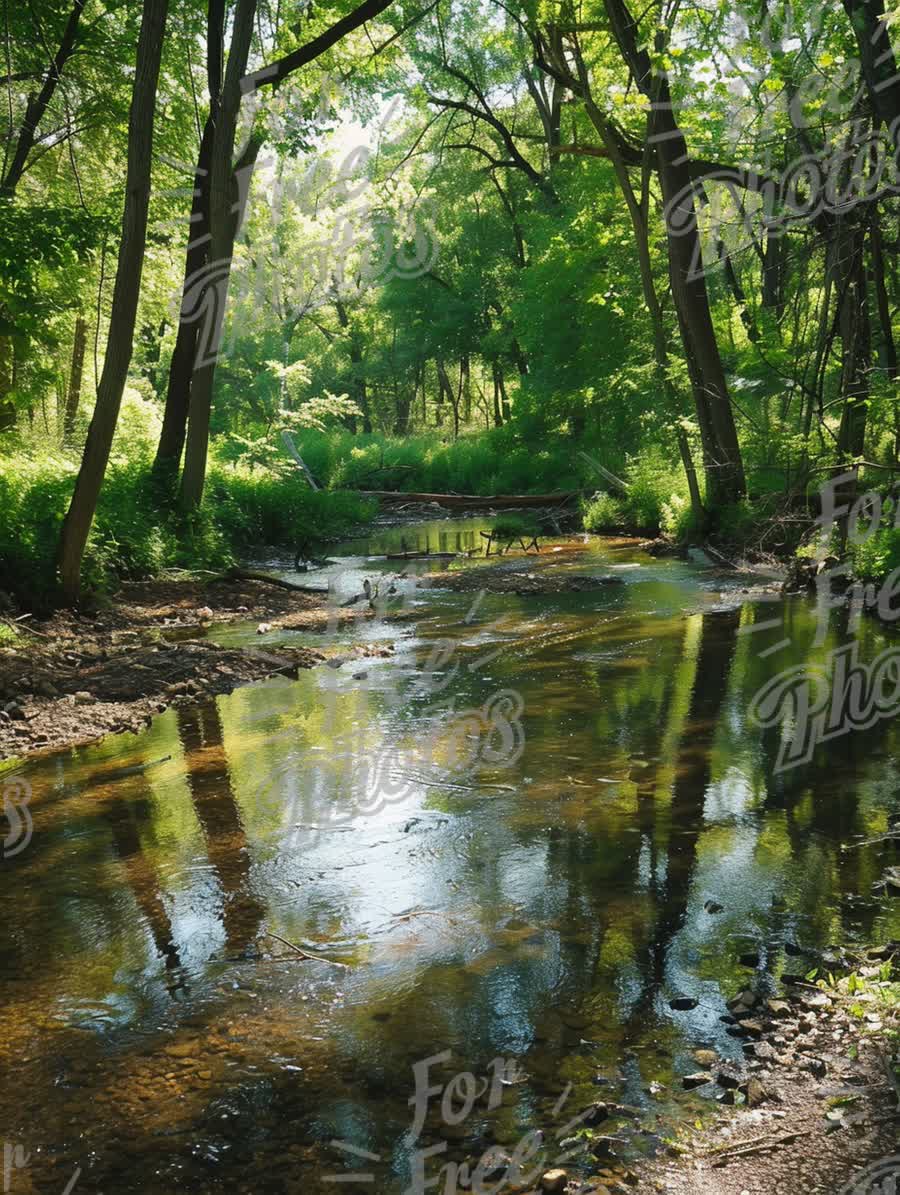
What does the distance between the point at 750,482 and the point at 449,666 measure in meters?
10.0

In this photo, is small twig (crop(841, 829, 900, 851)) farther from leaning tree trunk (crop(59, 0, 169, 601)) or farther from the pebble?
leaning tree trunk (crop(59, 0, 169, 601))

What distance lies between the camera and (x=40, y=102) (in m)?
18.2

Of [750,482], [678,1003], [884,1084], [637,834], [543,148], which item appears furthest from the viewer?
[543,148]

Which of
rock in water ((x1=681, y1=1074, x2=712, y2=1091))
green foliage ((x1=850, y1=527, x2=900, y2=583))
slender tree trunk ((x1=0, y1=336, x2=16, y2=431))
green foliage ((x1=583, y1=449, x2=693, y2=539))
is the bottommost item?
rock in water ((x1=681, y1=1074, x2=712, y2=1091))

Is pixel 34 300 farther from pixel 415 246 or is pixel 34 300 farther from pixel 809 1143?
pixel 415 246

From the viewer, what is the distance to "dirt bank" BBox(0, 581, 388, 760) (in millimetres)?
8523

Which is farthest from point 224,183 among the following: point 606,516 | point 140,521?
point 606,516

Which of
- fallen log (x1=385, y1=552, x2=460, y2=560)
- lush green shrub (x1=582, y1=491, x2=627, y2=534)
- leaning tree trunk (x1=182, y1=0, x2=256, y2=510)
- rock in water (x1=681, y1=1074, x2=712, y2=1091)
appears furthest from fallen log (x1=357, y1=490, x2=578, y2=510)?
rock in water (x1=681, y1=1074, x2=712, y2=1091)

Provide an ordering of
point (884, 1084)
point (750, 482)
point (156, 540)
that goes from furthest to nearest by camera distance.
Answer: point (750, 482)
point (156, 540)
point (884, 1084)

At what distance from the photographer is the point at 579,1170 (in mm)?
3104

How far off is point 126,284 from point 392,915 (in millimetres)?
9008

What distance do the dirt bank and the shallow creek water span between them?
0.43 metres

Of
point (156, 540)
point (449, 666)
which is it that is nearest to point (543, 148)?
point (156, 540)

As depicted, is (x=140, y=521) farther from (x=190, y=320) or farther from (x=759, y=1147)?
(x=759, y=1147)
